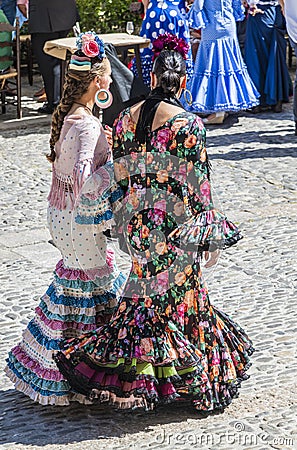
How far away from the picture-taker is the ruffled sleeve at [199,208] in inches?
158

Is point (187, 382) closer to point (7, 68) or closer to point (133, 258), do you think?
point (133, 258)

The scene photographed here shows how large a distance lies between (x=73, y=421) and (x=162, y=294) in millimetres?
727

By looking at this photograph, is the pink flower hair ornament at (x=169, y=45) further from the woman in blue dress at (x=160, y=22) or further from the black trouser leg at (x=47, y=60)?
the black trouser leg at (x=47, y=60)

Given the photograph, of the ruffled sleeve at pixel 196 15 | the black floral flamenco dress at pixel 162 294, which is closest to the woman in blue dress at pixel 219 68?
the ruffled sleeve at pixel 196 15

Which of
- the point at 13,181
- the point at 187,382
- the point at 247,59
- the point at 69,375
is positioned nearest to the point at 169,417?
the point at 187,382

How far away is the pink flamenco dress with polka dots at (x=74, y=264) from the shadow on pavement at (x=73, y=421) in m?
0.07

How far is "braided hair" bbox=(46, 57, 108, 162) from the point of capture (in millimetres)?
4355

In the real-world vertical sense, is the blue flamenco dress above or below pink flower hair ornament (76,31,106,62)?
below

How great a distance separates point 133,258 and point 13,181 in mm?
4399

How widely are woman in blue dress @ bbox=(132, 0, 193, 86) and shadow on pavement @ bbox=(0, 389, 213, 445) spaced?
522 cm

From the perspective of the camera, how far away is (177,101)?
414 cm

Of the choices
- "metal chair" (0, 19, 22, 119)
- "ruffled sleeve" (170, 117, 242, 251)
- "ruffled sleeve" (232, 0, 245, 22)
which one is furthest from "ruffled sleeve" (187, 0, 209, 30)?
"ruffled sleeve" (170, 117, 242, 251)

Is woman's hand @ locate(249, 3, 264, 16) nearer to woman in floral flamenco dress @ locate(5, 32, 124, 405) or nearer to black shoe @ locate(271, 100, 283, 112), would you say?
black shoe @ locate(271, 100, 283, 112)

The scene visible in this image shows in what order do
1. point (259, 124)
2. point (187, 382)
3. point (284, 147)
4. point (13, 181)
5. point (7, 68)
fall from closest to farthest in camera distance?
1. point (187, 382)
2. point (13, 181)
3. point (284, 147)
4. point (259, 124)
5. point (7, 68)
